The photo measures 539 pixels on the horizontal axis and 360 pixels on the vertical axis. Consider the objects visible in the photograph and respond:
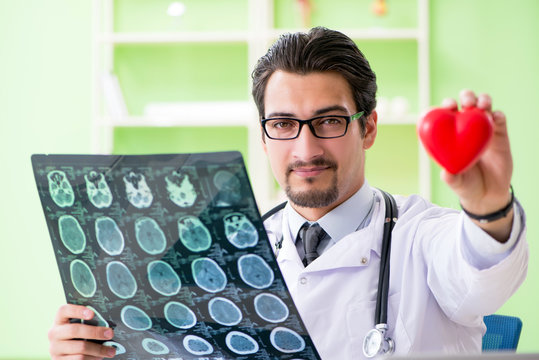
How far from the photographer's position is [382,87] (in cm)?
343

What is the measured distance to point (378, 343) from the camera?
3.91ft

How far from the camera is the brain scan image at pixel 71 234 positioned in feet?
3.58

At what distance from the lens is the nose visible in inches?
52.4

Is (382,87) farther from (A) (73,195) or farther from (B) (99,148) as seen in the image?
(A) (73,195)

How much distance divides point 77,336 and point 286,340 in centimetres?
38

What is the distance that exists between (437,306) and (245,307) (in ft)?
1.47

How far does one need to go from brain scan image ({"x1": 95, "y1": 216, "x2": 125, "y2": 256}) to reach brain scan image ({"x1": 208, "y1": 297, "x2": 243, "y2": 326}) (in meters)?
0.17

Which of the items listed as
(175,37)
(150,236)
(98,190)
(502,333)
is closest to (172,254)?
(150,236)

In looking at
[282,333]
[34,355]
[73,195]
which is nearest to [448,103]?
[282,333]

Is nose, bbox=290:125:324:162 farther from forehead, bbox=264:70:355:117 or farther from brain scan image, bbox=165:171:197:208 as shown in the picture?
brain scan image, bbox=165:171:197:208

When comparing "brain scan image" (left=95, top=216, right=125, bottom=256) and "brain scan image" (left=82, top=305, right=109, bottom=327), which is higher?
"brain scan image" (left=95, top=216, right=125, bottom=256)

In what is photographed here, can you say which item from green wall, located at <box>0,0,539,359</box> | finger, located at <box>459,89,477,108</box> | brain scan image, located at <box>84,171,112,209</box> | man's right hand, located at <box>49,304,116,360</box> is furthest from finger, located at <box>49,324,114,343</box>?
green wall, located at <box>0,0,539,359</box>

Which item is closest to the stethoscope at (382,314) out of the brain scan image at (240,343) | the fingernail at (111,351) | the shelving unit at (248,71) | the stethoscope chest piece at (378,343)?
the stethoscope chest piece at (378,343)

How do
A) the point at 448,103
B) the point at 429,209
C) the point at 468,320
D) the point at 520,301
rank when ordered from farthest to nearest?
the point at 520,301, the point at 429,209, the point at 468,320, the point at 448,103
